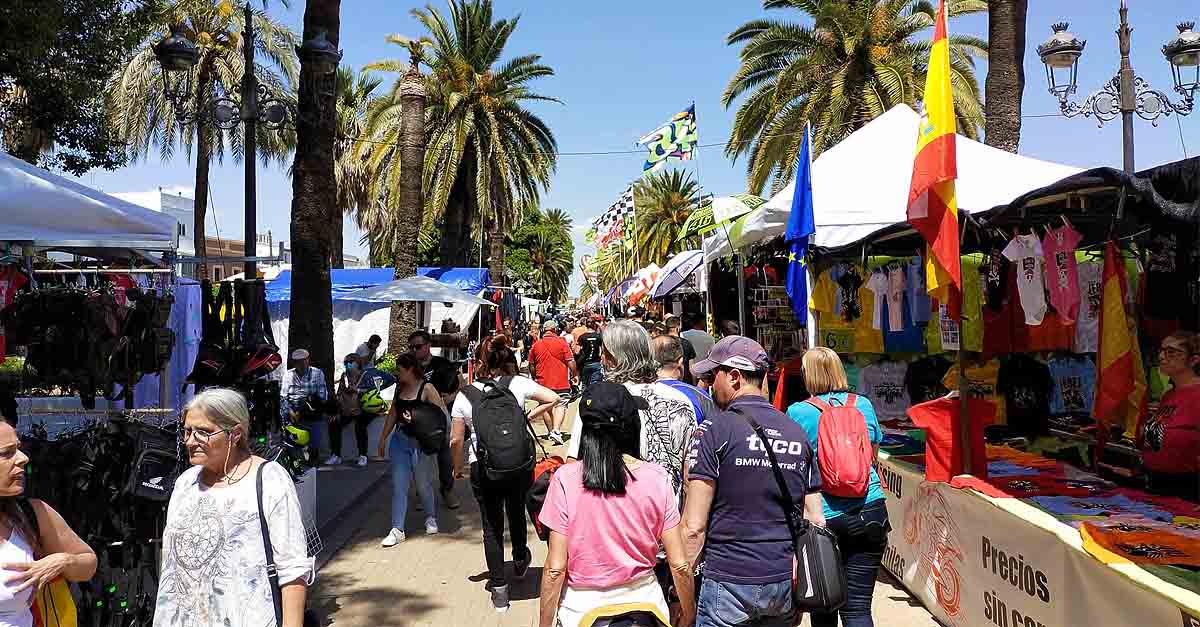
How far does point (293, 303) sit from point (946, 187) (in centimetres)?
865

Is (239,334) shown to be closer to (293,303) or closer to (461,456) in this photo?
(461,456)

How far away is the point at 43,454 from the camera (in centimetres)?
516

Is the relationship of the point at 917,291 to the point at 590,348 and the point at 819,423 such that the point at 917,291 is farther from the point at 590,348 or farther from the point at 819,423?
the point at 590,348

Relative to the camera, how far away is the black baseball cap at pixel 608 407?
3207 mm

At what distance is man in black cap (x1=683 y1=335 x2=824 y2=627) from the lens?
11.4 ft

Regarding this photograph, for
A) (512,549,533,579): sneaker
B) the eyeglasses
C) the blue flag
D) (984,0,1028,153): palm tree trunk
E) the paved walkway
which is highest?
(984,0,1028,153): palm tree trunk

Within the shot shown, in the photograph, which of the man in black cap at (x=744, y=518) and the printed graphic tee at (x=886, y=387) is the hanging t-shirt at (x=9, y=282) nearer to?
the man in black cap at (x=744, y=518)

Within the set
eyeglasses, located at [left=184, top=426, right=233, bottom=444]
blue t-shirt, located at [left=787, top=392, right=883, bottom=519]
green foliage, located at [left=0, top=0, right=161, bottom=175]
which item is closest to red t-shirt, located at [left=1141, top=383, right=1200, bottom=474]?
blue t-shirt, located at [left=787, top=392, right=883, bottom=519]

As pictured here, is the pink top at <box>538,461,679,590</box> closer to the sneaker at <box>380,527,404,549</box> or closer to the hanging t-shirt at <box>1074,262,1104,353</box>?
the sneaker at <box>380,527,404,549</box>

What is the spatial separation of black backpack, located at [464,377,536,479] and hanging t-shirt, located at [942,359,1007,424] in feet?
15.1

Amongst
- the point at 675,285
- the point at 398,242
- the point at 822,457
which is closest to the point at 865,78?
the point at 675,285

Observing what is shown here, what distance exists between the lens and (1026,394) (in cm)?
806

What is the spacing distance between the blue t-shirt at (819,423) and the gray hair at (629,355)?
2.46ft

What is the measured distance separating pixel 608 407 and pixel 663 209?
52.2 metres
